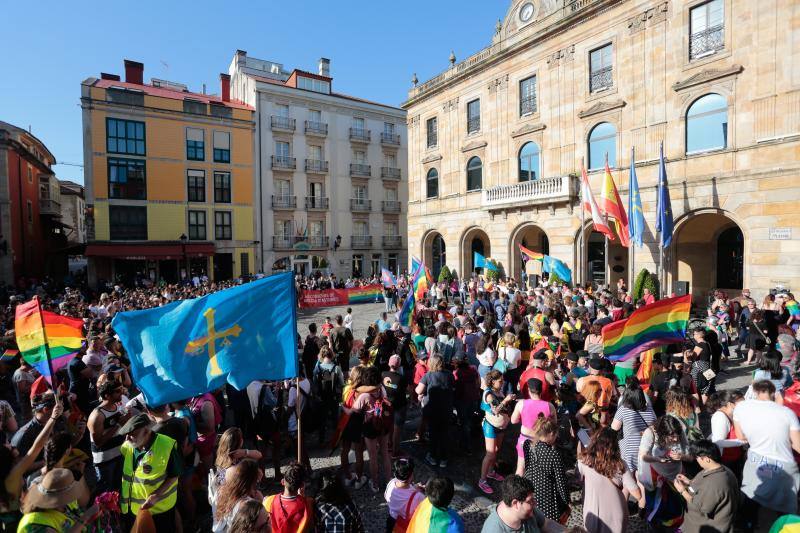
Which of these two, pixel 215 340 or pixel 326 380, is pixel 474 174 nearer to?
pixel 326 380

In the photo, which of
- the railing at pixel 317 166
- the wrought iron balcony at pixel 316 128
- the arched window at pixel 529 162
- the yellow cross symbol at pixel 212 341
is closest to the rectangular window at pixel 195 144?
the railing at pixel 317 166

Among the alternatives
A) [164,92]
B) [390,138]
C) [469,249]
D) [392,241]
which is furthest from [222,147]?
[469,249]

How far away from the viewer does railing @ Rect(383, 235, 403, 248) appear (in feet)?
125

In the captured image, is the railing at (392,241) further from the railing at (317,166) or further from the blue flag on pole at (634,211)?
the blue flag on pole at (634,211)

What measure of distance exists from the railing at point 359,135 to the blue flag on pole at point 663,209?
83.5 ft

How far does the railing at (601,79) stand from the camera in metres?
18.8

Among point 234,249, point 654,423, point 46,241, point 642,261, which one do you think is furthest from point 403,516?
point 46,241

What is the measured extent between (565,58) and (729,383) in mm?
16409

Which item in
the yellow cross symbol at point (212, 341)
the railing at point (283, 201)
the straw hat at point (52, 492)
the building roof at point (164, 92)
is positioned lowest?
the straw hat at point (52, 492)

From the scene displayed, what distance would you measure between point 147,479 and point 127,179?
31.2m

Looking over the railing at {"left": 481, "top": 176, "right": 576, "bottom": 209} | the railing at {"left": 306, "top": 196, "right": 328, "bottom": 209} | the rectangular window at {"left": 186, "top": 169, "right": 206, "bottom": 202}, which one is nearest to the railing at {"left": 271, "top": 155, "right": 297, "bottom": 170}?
the railing at {"left": 306, "top": 196, "right": 328, "bottom": 209}

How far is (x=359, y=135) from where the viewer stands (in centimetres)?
3747

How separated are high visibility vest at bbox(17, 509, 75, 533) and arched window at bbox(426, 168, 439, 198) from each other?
2575 cm

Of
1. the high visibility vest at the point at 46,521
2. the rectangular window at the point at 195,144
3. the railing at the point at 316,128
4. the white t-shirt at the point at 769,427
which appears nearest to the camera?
the high visibility vest at the point at 46,521
